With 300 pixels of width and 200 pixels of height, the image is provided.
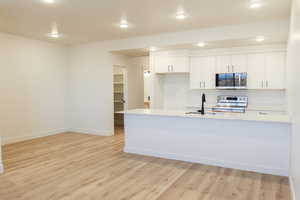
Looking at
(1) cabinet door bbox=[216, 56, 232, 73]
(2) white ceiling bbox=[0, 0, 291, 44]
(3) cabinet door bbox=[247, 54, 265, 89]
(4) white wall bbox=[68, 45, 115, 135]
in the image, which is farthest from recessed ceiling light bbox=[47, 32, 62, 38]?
(3) cabinet door bbox=[247, 54, 265, 89]

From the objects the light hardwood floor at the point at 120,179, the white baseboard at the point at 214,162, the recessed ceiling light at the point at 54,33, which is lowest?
the light hardwood floor at the point at 120,179

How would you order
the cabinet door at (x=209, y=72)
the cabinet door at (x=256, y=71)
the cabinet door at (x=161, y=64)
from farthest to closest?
the cabinet door at (x=161, y=64) < the cabinet door at (x=209, y=72) < the cabinet door at (x=256, y=71)

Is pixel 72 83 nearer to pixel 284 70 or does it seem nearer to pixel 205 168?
pixel 205 168

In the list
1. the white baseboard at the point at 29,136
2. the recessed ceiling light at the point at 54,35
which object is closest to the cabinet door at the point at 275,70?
the recessed ceiling light at the point at 54,35

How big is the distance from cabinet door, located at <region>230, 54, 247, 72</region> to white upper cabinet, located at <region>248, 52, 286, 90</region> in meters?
0.11

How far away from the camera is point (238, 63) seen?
18.3 ft

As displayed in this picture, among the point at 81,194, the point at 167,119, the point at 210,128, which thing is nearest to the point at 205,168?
the point at 210,128

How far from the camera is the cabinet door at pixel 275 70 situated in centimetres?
518

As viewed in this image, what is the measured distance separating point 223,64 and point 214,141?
2471mm

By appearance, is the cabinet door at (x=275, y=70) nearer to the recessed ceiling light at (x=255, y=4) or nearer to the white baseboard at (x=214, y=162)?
the recessed ceiling light at (x=255, y=4)

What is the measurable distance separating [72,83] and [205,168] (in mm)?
4854

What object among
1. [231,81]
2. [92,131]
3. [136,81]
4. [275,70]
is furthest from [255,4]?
[92,131]

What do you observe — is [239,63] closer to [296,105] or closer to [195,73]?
[195,73]

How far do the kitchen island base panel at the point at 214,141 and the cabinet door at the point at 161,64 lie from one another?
197cm
